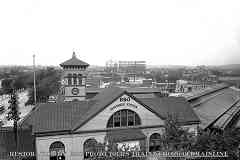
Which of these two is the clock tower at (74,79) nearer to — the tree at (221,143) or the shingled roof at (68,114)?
the shingled roof at (68,114)

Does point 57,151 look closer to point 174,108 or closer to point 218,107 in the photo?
point 174,108

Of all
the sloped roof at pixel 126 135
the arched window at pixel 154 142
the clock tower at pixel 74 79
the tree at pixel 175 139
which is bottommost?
the arched window at pixel 154 142

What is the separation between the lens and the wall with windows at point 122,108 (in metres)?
23.4

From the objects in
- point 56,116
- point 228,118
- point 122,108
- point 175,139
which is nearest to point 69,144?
point 56,116

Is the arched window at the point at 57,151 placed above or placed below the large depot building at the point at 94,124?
below

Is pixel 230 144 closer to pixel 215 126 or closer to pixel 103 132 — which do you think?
pixel 215 126

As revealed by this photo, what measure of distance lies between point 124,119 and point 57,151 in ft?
24.3

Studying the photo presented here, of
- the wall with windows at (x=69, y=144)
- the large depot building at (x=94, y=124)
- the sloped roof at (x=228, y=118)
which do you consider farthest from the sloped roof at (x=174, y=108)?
the wall with windows at (x=69, y=144)

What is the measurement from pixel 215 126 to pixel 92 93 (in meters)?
26.9

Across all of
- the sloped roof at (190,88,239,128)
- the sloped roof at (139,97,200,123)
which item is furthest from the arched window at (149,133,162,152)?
the sloped roof at (190,88,239,128)

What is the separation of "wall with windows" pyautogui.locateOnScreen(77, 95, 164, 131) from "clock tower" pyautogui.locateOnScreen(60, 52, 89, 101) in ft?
43.6

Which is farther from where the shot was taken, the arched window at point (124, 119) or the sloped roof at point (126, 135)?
the arched window at point (124, 119)

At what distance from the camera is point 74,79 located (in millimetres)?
36000

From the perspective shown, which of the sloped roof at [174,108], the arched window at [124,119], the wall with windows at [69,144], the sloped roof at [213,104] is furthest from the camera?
the sloped roof at [213,104]
